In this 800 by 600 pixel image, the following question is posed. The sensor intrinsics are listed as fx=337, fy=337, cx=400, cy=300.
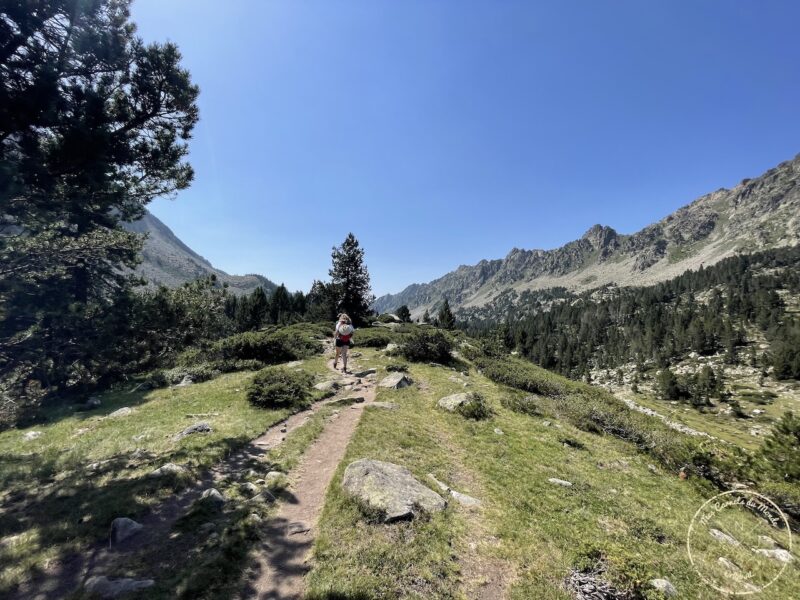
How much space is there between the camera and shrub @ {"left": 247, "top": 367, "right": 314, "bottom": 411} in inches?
635

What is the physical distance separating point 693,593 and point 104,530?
12157 millimetres

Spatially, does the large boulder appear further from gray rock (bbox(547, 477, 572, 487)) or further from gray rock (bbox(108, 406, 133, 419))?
gray rock (bbox(108, 406, 133, 419))

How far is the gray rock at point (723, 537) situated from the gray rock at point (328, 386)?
16.0 meters

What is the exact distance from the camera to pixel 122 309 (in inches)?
533

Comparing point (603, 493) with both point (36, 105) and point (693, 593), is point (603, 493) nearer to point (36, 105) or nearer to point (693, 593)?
point (693, 593)

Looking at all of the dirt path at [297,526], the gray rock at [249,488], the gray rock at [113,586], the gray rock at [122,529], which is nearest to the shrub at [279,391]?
the dirt path at [297,526]

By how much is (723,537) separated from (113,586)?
14058 mm

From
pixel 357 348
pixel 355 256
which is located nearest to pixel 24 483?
pixel 357 348

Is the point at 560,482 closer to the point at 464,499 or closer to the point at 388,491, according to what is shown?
the point at 464,499

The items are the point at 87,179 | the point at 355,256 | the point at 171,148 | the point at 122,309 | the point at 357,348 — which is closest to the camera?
the point at 87,179

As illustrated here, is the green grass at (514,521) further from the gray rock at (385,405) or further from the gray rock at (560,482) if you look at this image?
the gray rock at (385,405)

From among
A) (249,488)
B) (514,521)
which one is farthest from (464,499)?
(249,488)

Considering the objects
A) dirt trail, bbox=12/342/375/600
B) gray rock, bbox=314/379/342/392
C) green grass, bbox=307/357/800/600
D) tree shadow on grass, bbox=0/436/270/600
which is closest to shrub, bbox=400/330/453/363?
gray rock, bbox=314/379/342/392

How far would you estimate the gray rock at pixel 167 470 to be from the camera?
9.40m
